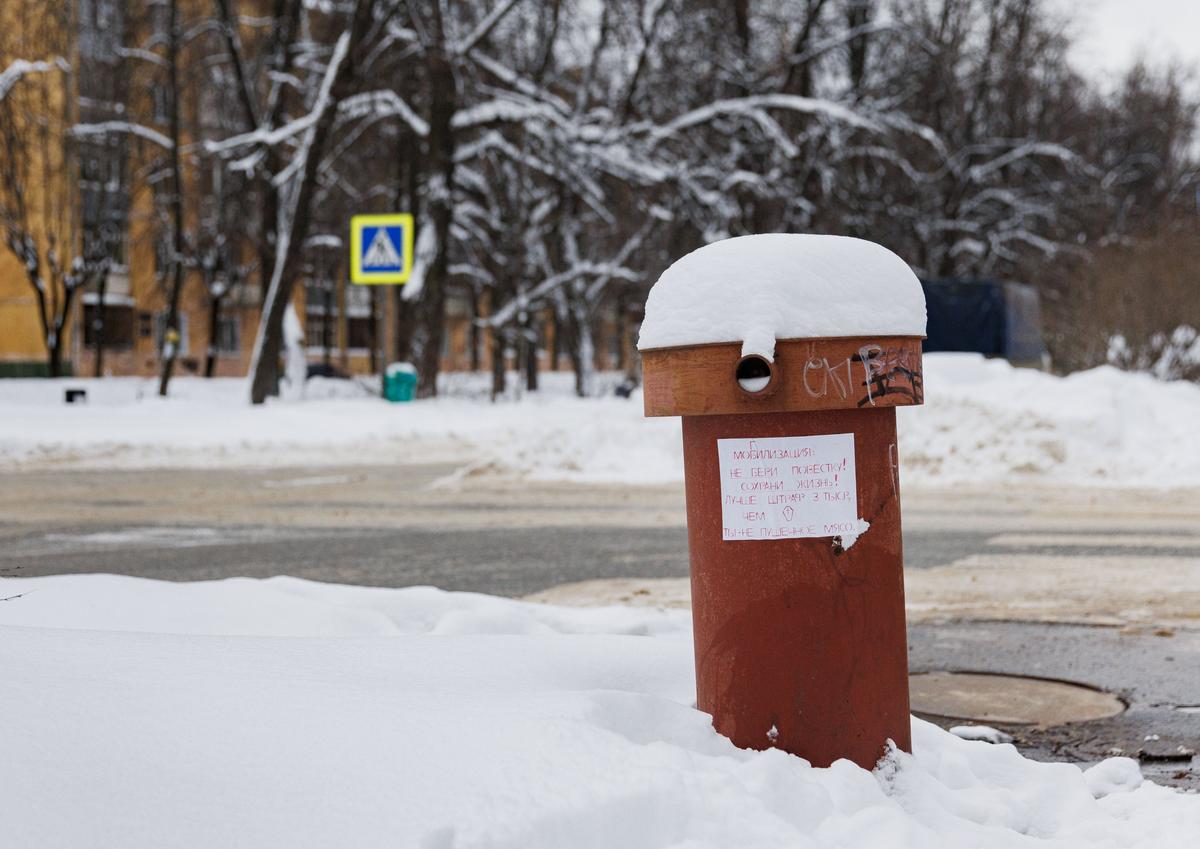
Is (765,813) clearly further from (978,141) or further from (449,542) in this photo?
(978,141)

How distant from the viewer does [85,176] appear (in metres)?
38.5

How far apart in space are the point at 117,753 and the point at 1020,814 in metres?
2.03

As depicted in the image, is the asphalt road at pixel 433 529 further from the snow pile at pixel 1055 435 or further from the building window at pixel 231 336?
the building window at pixel 231 336

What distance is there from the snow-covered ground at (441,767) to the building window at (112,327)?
54069 mm

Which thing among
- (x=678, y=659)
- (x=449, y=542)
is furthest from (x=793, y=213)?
(x=678, y=659)

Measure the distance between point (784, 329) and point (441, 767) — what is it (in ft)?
4.11

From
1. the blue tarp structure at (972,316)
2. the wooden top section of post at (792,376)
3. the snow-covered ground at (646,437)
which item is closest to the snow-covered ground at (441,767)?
the wooden top section of post at (792,376)

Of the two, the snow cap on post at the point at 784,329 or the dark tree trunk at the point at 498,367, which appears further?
the dark tree trunk at the point at 498,367

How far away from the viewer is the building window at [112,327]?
2173 inches

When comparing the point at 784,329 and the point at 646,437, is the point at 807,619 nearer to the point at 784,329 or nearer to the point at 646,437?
the point at 784,329

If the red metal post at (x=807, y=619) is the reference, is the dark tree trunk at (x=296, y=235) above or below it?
above

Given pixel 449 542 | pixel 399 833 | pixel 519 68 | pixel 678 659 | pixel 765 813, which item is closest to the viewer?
pixel 399 833

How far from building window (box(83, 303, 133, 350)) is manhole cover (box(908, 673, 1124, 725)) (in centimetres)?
5327

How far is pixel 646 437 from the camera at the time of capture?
1549 centimetres
